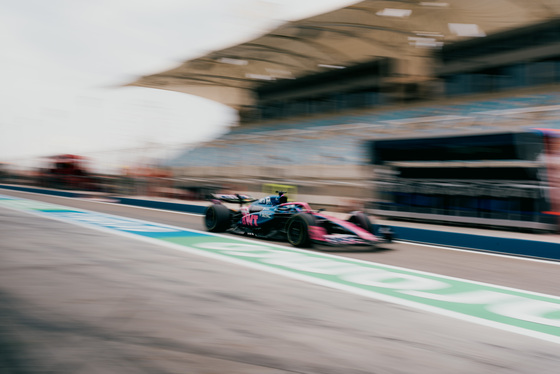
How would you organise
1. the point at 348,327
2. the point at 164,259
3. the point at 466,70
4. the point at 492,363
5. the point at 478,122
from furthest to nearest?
the point at 466,70 < the point at 478,122 < the point at 164,259 < the point at 348,327 < the point at 492,363

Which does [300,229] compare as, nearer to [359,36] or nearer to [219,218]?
[219,218]

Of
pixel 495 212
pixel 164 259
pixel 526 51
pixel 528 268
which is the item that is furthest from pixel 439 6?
pixel 164 259

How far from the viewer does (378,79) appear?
107 feet

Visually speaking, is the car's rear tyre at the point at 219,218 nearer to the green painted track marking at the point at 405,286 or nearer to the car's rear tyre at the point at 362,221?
the green painted track marking at the point at 405,286

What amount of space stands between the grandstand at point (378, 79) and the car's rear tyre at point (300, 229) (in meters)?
5.14

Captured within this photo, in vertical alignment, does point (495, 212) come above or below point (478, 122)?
below

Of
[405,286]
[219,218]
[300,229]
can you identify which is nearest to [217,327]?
[405,286]

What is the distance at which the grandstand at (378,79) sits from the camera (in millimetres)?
18547

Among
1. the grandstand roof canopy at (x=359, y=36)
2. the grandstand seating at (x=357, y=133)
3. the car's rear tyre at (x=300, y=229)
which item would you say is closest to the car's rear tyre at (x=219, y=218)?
the car's rear tyre at (x=300, y=229)

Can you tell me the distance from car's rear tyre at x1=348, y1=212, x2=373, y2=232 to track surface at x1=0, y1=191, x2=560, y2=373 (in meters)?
2.64

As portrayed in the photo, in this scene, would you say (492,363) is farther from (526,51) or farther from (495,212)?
(526,51)

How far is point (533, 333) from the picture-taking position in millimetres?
4156

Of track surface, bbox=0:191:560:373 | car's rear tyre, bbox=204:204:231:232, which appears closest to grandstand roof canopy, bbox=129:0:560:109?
car's rear tyre, bbox=204:204:231:232

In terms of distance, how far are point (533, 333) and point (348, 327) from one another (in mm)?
1509
